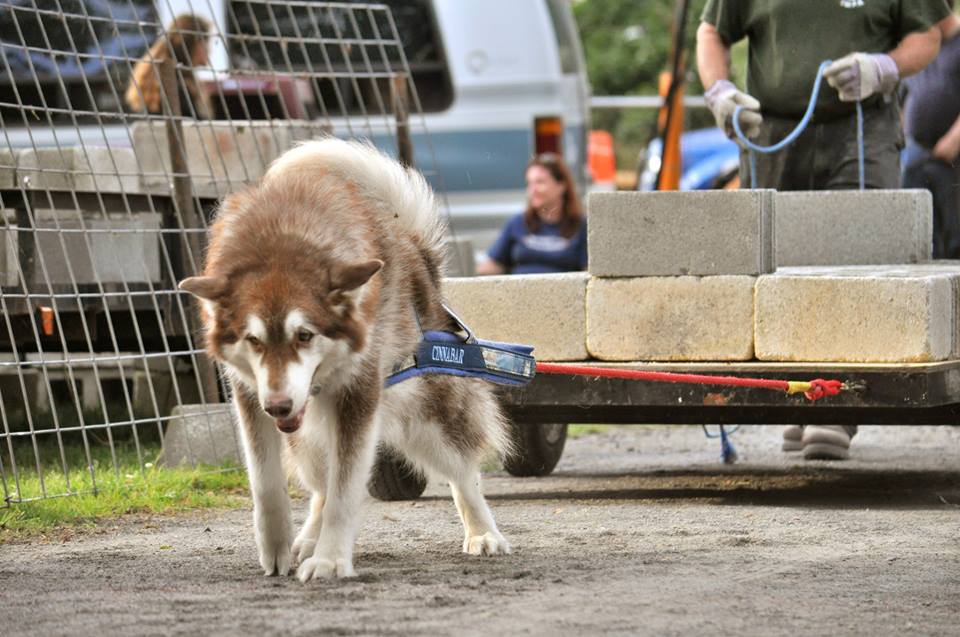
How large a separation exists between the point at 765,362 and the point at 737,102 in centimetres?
185

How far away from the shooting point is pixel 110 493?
690 cm

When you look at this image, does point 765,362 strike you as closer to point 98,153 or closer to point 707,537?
point 707,537

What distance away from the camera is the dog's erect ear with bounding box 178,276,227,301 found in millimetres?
4691

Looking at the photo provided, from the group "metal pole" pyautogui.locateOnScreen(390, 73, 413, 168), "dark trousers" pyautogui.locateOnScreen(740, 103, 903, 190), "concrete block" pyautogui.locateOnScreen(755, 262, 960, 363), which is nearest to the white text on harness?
"concrete block" pyautogui.locateOnScreen(755, 262, 960, 363)

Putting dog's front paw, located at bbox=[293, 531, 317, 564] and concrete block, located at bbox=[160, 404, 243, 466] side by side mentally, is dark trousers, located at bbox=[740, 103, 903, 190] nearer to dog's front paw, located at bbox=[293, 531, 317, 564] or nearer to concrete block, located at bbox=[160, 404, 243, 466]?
concrete block, located at bbox=[160, 404, 243, 466]

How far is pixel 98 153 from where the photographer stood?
794cm

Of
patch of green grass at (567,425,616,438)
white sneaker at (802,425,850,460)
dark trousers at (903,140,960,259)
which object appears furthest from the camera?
dark trousers at (903,140,960,259)

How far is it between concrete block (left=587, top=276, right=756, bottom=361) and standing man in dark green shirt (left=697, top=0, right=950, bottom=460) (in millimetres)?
1609

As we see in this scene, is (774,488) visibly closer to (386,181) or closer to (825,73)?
(825,73)

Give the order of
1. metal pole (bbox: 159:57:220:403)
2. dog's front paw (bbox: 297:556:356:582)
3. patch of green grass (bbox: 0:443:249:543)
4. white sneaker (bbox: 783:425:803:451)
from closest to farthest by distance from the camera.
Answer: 1. dog's front paw (bbox: 297:556:356:582)
2. patch of green grass (bbox: 0:443:249:543)
3. metal pole (bbox: 159:57:220:403)
4. white sneaker (bbox: 783:425:803:451)

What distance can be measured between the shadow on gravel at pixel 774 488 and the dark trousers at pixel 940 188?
2879 millimetres

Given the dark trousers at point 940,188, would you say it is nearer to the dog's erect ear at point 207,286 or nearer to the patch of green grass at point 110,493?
the patch of green grass at point 110,493

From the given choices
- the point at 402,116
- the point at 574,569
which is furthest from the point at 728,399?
the point at 402,116

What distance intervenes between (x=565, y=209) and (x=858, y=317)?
15.9 ft
